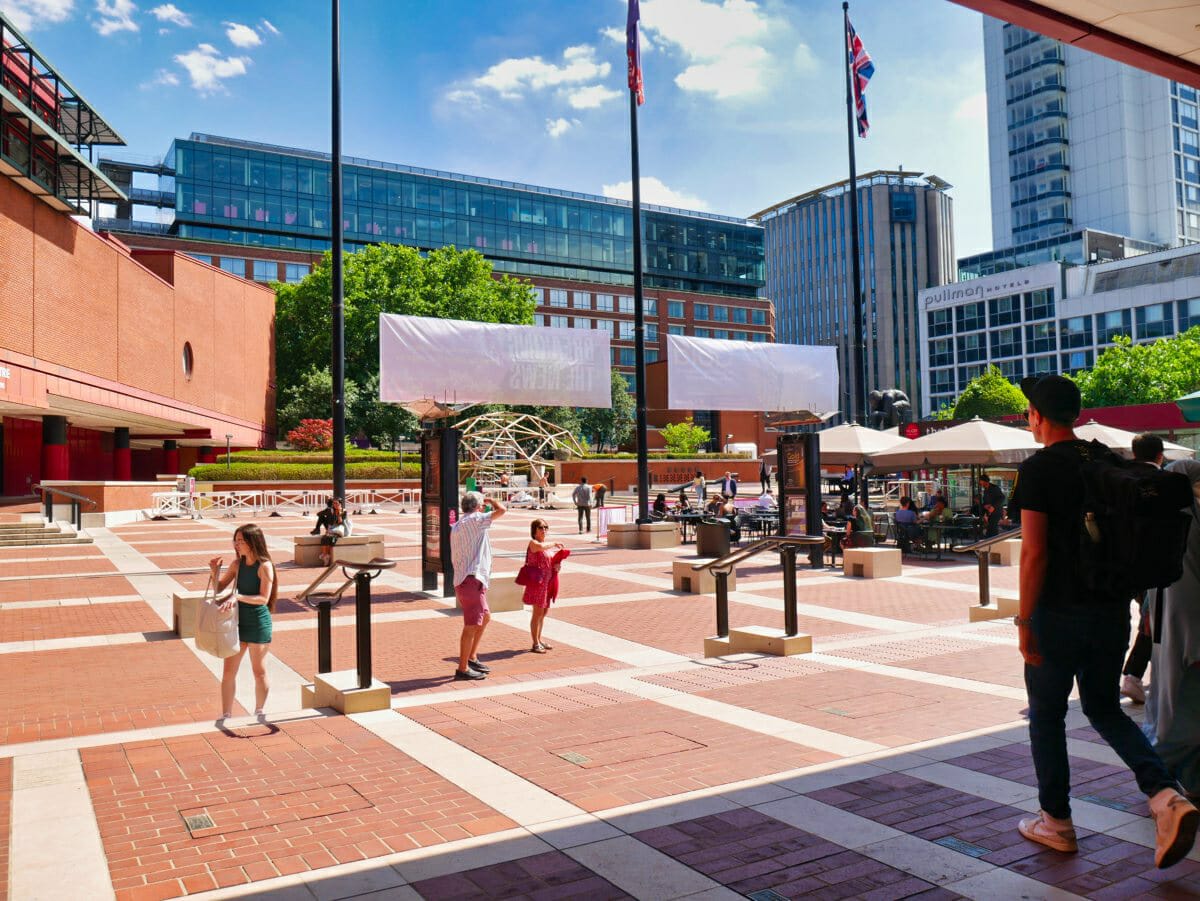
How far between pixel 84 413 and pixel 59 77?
40.5 feet

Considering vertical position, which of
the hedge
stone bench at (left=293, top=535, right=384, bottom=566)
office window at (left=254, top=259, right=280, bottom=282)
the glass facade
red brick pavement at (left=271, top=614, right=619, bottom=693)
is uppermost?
the glass facade

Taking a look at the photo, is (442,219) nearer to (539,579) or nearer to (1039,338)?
(1039,338)

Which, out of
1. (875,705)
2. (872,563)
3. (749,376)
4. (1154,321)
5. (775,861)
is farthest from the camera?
(1154,321)

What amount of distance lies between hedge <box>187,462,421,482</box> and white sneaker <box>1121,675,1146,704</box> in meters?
40.8

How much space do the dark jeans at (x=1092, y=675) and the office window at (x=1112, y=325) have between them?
91.6 meters

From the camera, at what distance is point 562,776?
551 centimetres

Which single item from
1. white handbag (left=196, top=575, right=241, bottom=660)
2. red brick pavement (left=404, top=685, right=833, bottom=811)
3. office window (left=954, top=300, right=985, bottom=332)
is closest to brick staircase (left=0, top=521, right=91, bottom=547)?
white handbag (left=196, top=575, right=241, bottom=660)

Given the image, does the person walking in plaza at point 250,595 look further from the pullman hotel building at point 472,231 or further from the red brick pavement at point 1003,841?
the pullman hotel building at point 472,231

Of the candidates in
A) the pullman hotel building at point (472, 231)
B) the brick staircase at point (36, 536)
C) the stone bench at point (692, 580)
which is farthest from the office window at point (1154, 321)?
the brick staircase at point (36, 536)

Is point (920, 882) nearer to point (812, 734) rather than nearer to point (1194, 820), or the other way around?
point (1194, 820)

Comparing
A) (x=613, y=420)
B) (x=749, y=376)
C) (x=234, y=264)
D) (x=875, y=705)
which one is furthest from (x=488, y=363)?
(x=234, y=264)

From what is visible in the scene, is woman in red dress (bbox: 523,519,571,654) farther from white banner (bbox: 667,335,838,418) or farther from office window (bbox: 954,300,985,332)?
office window (bbox: 954,300,985,332)

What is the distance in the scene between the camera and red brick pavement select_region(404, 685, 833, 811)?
535 cm

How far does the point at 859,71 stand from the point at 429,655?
18.3 m
